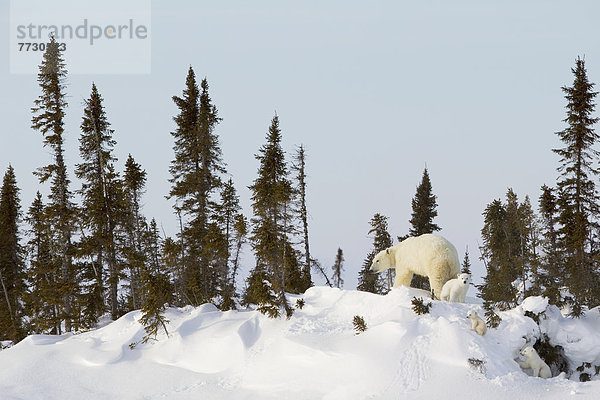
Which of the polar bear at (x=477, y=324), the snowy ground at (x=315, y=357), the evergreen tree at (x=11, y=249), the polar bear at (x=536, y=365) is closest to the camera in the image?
the snowy ground at (x=315, y=357)

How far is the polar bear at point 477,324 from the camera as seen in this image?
43.9 feet

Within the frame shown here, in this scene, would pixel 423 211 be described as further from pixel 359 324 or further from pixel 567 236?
pixel 359 324

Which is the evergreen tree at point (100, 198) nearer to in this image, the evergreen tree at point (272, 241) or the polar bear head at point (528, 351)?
the evergreen tree at point (272, 241)

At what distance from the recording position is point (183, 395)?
13.6 m

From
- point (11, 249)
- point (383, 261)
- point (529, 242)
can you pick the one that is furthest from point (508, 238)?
point (11, 249)

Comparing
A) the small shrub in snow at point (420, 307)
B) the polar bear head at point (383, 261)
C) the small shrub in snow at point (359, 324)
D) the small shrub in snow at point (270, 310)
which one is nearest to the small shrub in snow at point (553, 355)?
the small shrub in snow at point (420, 307)

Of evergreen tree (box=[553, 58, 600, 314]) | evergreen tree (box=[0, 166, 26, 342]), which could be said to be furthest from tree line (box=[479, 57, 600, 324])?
evergreen tree (box=[0, 166, 26, 342])

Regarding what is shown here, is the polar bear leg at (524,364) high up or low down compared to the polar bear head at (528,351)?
down

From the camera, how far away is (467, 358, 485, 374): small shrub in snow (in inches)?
473

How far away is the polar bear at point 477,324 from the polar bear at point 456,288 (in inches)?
88.9

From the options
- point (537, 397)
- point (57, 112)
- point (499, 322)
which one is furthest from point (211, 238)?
point (537, 397)

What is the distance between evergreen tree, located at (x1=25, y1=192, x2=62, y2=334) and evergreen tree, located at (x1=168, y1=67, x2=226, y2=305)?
6720mm

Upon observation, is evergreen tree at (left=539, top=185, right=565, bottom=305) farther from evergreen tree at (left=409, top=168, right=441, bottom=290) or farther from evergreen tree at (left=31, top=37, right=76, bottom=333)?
evergreen tree at (left=31, top=37, right=76, bottom=333)

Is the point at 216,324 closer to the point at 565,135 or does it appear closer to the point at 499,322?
the point at 499,322
